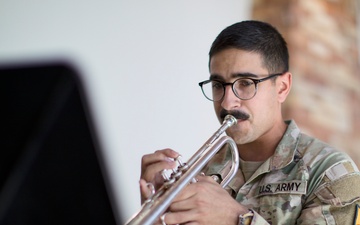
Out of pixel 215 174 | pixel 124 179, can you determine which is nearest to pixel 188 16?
pixel 124 179

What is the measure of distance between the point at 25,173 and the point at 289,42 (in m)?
2.45

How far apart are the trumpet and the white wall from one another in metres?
0.59

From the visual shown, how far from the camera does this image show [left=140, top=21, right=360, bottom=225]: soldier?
3.80 feet

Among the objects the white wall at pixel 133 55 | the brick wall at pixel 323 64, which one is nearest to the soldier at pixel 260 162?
the white wall at pixel 133 55

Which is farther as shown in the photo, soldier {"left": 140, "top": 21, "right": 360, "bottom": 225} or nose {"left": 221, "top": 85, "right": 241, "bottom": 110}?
nose {"left": 221, "top": 85, "right": 241, "bottom": 110}

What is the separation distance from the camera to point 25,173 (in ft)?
1.18

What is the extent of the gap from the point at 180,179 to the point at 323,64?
75.8 inches

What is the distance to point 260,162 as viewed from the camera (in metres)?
1.45

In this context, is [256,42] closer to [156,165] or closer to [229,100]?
[229,100]

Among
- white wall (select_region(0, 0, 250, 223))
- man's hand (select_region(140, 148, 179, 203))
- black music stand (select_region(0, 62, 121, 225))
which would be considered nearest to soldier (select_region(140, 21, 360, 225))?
man's hand (select_region(140, 148, 179, 203))

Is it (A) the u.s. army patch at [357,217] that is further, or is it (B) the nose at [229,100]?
(B) the nose at [229,100]

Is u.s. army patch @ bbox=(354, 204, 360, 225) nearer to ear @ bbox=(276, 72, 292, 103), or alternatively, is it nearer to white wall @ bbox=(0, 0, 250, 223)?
ear @ bbox=(276, 72, 292, 103)

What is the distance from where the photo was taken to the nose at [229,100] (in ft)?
4.61

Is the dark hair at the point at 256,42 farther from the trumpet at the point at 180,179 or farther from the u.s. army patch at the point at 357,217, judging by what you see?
the u.s. army patch at the point at 357,217
